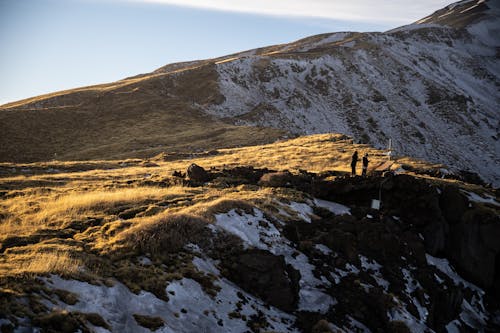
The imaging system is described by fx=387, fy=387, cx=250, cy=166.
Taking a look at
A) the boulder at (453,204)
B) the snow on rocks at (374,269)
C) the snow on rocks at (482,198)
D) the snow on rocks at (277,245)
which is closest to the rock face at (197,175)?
the snow on rocks at (277,245)

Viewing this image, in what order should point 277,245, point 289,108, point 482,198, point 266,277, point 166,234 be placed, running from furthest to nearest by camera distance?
point 289,108
point 482,198
point 277,245
point 166,234
point 266,277

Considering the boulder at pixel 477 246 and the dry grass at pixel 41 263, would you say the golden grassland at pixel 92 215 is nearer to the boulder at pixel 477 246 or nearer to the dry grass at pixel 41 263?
the dry grass at pixel 41 263

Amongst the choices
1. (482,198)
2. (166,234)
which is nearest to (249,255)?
(166,234)

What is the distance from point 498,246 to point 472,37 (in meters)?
150

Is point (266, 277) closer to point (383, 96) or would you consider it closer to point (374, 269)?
point (374, 269)

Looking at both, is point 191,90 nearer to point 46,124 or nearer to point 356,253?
point 46,124

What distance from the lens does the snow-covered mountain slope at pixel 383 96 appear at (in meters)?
86.2

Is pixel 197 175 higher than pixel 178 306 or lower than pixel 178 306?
higher

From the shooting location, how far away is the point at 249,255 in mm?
15188

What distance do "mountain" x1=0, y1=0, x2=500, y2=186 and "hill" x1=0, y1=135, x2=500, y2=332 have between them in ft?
111

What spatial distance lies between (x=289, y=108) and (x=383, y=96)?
2822cm

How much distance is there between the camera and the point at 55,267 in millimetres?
11273

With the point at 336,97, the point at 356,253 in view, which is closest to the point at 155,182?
the point at 356,253

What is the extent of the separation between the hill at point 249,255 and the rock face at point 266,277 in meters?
0.04
